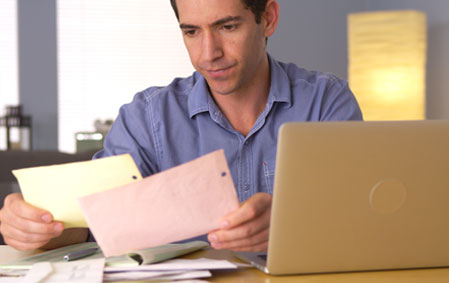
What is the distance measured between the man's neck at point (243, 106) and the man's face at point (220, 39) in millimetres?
74

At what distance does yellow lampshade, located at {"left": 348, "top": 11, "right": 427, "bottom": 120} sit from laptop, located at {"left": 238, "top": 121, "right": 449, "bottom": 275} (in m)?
3.15

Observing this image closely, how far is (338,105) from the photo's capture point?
5.36 feet

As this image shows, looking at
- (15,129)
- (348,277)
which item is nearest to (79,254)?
(348,277)

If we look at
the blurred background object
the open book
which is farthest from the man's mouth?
the blurred background object

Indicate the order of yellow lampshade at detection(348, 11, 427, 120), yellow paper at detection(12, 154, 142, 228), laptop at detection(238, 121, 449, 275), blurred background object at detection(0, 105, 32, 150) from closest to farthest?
laptop at detection(238, 121, 449, 275) → yellow paper at detection(12, 154, 142, 228) → yellow lampshade at detection(348, 11, 427, 120) → blurred background object at detection(0, 105, 32, 150)

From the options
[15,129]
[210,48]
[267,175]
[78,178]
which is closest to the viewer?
[78,178]

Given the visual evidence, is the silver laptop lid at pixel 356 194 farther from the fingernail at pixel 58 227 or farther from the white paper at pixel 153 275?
the fingernail at pixel 58 227

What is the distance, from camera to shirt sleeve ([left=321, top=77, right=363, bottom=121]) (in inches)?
64.0

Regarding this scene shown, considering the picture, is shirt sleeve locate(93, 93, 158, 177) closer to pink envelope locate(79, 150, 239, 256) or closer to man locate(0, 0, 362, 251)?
man locate(0, 0, 362, 251)

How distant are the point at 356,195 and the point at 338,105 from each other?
78cm

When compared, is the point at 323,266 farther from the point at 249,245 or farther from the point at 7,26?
the point at 7,26

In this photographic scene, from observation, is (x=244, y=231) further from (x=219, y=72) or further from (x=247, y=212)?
(x=219, y=72)

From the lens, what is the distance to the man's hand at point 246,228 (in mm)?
961

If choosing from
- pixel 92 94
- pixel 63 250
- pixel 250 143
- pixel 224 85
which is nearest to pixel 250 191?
pixel 250 143
